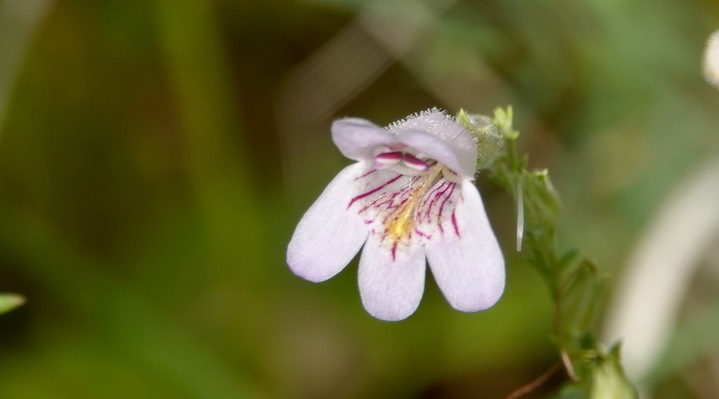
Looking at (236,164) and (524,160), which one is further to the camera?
(236,164)

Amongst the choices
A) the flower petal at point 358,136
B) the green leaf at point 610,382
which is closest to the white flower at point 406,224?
the flower petal at point 358,136

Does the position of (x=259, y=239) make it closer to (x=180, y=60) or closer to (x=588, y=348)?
(x=180, y=60)

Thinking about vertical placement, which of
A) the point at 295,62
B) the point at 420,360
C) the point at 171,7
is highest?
the point at 171,7

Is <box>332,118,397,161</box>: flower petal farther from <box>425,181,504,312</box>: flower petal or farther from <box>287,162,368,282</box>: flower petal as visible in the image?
<box>425,181,504,312</box>: flower petal

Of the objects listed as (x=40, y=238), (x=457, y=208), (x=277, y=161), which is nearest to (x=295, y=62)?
(x=277, y=161)

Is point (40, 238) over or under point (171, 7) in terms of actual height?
under

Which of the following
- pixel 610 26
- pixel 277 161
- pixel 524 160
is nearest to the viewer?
pixel 524 160

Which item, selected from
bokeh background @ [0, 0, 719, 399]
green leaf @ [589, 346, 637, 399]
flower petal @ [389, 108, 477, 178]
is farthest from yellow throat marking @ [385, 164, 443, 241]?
bokeh background @ [0, 0, 719, 399]
